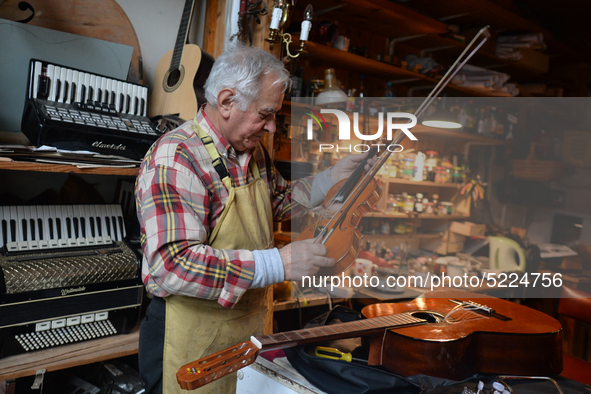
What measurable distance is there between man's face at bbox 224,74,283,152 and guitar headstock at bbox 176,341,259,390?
2.04 ft

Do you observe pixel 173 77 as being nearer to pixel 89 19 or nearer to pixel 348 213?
pixel 89 19

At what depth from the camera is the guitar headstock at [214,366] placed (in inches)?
26.7

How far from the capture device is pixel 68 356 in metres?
1.34

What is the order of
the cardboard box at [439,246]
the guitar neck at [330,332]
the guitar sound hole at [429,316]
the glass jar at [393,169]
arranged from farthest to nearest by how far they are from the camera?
the cardboard box at [439,246], the glass jar at [393,169], the guitar sound hole at [429,316], the guitar neck at [330,332]

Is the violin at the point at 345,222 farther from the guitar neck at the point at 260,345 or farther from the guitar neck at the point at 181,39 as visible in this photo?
the guitar neck at the point at 181,39

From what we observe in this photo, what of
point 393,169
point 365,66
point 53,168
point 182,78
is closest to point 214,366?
point 53,168

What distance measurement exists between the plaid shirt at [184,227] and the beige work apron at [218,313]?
5 centimetres

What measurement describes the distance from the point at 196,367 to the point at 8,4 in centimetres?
162

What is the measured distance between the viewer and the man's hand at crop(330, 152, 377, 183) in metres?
1.17

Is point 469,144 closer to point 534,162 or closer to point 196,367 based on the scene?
point 534,162

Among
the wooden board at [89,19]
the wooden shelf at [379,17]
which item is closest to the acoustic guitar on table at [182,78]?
the wooden board at [89,19]

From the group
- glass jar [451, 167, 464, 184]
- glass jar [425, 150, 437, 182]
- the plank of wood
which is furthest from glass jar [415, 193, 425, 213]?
the plank of wood

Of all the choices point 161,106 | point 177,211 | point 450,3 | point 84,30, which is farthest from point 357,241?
point 450,3

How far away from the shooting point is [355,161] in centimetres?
122
